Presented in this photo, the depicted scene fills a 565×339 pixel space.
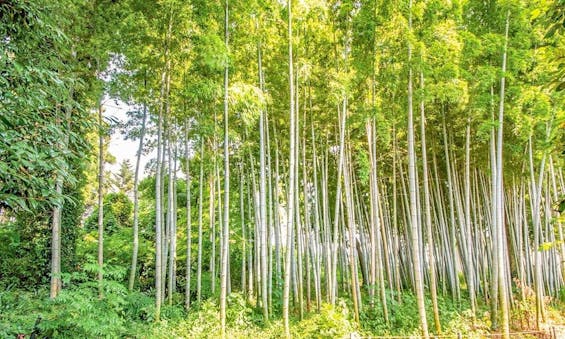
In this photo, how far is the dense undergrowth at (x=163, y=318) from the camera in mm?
3736

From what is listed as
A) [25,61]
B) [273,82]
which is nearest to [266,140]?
[273,82]

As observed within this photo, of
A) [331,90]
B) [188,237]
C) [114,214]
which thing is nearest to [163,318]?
[188,237]

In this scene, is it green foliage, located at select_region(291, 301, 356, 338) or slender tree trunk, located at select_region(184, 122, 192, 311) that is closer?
green foliage, located at select_region(291, 301, 356, 338)

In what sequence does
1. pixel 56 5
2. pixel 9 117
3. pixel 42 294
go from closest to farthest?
pixel 9 117
pixel 56 5
pixel 42 294

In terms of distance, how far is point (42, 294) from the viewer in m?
6.15

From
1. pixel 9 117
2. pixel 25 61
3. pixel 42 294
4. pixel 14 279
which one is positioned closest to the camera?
pixel 9 117

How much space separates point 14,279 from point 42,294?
203 cm

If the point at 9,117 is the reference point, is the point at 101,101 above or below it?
above

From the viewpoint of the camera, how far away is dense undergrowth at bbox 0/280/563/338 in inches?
147

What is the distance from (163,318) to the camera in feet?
19.6

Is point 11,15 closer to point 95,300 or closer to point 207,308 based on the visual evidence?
point 95,300

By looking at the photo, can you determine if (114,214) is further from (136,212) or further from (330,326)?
(330,326)

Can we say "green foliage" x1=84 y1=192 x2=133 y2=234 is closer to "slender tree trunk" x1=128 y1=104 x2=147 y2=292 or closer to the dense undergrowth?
"slender tree trunk" x1=128 y1=104 x2=147 y2=292

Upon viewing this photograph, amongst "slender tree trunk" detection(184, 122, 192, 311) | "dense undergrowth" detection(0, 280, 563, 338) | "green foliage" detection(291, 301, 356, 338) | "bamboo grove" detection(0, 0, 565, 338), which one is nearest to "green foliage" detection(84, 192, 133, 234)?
"bamboo grove" detection(0, 0, 565, 338)
